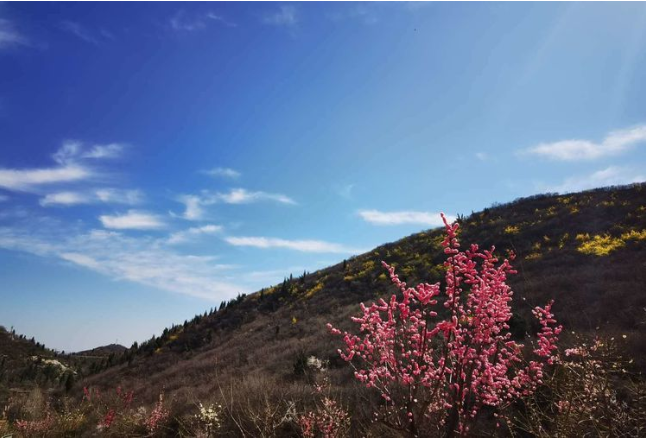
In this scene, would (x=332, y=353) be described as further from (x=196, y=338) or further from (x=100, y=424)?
(x=196, y=338)

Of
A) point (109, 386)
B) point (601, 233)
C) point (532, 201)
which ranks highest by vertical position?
point (532, 201)

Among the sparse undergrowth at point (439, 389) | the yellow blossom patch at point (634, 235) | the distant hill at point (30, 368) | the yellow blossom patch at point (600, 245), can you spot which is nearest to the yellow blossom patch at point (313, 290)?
the sparse undergrowth at point (439, 389)

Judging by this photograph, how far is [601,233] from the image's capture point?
24.8 metres

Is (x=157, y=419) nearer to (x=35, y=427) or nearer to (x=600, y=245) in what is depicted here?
(x=35, y=427)

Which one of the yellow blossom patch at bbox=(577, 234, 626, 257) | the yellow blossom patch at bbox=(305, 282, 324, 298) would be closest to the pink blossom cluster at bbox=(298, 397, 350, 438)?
the yellow blossom patch at bbox=(577, 234, 626, 257)

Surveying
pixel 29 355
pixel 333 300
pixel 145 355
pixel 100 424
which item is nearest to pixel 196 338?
pixel 145 355

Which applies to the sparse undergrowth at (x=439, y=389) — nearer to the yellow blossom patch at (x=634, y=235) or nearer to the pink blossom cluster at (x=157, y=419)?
the pink blossom cluster at (x=157, y=419)

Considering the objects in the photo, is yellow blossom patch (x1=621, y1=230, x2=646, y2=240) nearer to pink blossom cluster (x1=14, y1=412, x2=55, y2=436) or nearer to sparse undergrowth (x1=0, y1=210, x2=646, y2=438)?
sparse undergrowth (x1=0, y1=210, x2=646, y2=438)

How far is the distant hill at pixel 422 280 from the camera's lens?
14.4m

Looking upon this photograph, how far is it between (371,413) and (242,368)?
12.7 meters

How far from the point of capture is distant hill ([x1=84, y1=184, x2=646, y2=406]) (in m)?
14.4

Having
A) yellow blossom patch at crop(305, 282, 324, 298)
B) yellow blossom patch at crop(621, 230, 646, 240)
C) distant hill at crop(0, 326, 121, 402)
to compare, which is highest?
yellow blossom patch at crop(621, 230, 646, 240)

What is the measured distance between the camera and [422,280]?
27.1 metres

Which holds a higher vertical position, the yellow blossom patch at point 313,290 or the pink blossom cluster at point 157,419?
the yellow blossom patch at point 313,290
